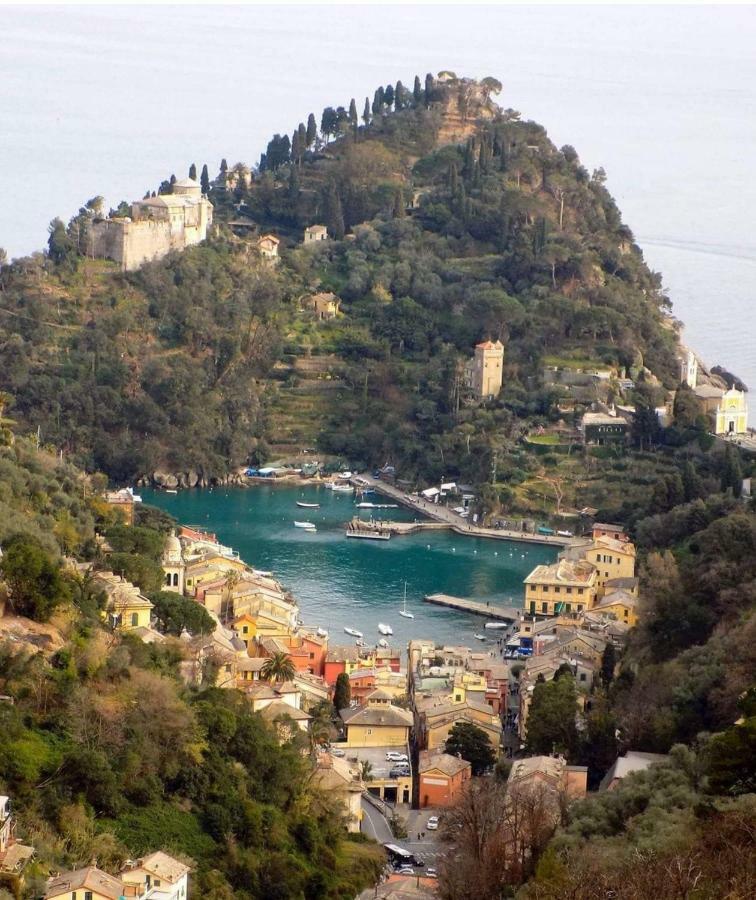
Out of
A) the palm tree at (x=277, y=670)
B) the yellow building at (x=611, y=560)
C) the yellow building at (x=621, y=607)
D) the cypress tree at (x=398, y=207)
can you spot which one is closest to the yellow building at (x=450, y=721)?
the palm tree at (x=277, y=670)

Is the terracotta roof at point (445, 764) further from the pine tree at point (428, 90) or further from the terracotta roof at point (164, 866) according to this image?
the pine tree at point (428, 90)

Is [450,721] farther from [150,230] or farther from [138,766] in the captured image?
[150,230]

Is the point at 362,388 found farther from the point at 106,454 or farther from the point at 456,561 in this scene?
the point at 456,561

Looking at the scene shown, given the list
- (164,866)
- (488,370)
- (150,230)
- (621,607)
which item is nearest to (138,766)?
(164,866)

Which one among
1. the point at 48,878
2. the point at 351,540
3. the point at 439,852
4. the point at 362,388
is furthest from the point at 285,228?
the point at 48,878

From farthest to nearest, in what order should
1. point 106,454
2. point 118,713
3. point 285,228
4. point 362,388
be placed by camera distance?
point 285,228, point 362,388, point 106,454, point 118,713

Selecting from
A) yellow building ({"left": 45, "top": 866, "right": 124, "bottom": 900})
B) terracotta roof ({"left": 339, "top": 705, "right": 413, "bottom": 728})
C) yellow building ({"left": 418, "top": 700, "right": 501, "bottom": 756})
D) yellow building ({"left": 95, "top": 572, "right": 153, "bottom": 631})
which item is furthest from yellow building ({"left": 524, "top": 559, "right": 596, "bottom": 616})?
yellow building ({"left": 45, "top": 866, "right": 124, "bottom": 900})
